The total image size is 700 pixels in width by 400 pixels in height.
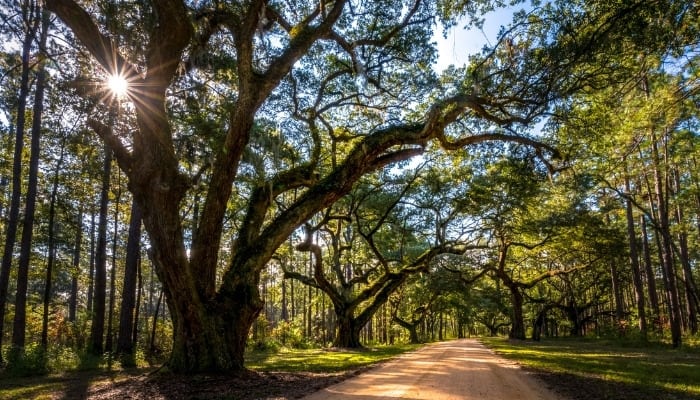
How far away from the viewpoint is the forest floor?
19.7 feet

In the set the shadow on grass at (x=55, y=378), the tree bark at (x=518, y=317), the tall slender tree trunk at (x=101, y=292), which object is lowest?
the tree bark at (x=518, y=317)

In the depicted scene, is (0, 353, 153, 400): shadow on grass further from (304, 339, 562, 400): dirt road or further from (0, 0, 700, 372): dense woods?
(304, 339, 562, 400): dirt road

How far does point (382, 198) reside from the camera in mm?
21344

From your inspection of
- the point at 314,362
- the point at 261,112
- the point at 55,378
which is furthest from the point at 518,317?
the point at 55,378

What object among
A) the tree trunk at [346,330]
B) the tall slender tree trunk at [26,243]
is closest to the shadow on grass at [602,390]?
the tall slender tree trunk at [26,243]

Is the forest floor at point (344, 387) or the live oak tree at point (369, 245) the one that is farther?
the live oak tree at point (369, 245)

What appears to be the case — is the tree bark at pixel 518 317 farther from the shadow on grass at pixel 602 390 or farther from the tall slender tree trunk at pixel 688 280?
the shadow on grass at pixel 602 390

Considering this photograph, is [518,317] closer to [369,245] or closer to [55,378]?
[369,245]

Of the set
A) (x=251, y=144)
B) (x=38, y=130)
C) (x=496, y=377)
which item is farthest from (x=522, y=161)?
(x=38, y=130)

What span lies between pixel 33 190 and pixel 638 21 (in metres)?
17.5

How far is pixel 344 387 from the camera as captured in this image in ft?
22.2

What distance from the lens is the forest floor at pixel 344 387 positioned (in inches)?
237

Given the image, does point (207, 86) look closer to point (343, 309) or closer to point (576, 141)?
point (576, 141)

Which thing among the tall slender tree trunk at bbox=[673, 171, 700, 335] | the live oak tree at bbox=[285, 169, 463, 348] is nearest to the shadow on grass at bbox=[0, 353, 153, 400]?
the live oak tree at bbox=[285, 169, 463, 348]
